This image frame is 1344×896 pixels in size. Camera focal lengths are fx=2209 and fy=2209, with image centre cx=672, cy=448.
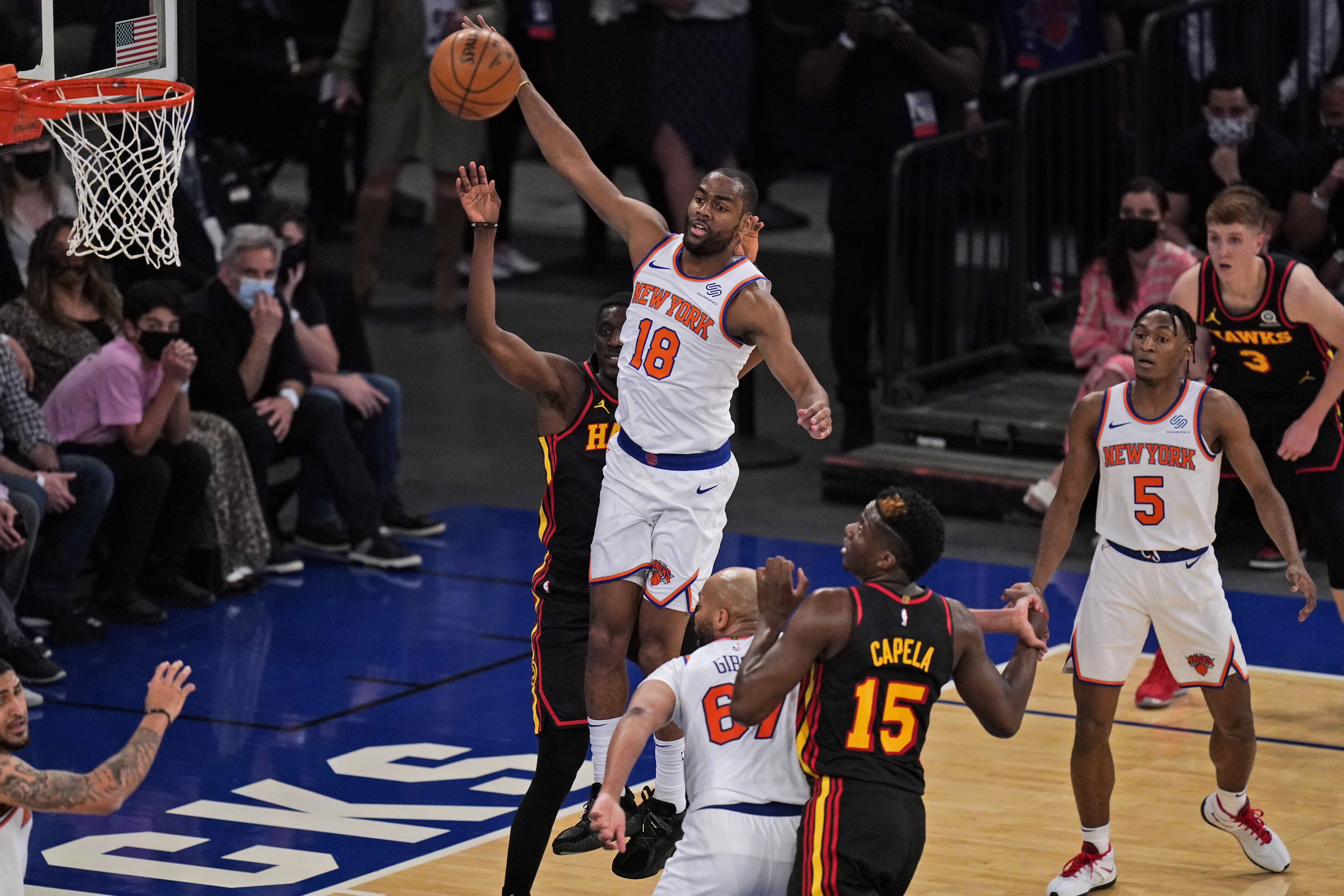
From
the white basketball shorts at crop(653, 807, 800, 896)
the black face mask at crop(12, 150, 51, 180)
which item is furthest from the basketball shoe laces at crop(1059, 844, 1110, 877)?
the black face mask at crop(12, 150, 51, 180)

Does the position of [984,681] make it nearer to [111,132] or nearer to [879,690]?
[879,690]

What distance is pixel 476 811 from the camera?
7996mm

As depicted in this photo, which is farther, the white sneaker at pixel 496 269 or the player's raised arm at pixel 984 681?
the white sneaker at pixel 496 269

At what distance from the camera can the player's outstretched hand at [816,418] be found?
21.1 feet

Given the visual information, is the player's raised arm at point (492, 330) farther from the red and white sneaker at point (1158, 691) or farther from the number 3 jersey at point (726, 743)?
the red and white sneaker at point (1158, 691)

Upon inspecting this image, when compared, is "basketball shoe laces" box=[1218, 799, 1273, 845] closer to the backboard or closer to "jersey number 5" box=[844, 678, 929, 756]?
"jersey number 5" box=[844, 678, 929, 756]

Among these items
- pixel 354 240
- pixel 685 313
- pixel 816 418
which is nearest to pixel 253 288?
pixel 685 313

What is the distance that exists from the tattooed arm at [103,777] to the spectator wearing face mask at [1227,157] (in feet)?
25.3

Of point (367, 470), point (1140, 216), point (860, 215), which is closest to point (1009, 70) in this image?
point (860, 215)

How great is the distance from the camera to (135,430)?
1005cm

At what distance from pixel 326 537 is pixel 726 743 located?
6.49 m

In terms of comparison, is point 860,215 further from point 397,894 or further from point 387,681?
point 397,894

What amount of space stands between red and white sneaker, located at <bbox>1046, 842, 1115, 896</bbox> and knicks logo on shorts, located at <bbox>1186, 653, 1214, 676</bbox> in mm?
645

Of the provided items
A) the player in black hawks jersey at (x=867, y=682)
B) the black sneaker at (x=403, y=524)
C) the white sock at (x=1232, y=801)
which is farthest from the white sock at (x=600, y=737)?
the black sneaker at (x=403, y=524)
